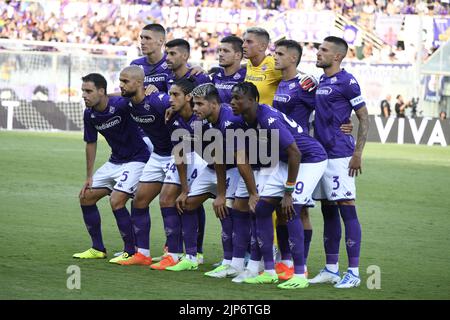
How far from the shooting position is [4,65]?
35.7 metres

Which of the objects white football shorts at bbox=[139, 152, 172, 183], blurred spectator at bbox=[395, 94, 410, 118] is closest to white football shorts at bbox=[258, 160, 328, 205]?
white football shorts at bbox=[139, 152, 172, 183]

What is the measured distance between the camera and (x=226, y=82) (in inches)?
425

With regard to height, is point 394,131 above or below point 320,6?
below

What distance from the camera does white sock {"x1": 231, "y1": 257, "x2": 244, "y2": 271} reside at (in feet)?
32.2

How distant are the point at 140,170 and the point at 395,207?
24.6ft

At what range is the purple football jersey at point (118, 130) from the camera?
429 inches

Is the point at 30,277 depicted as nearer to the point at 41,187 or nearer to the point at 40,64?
the point at 41,187

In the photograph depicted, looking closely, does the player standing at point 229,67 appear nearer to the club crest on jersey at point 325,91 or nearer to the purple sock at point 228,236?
the club crest on jersey at point 325,91

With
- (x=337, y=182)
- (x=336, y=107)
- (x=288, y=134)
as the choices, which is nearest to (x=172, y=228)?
(x=337, y=182)

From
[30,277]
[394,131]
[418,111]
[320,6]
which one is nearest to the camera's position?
[30,277]

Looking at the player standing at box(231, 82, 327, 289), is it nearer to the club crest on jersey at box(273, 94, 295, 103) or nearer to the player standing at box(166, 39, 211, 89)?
the club crest on jersey at box(273, 94, 295, 103)

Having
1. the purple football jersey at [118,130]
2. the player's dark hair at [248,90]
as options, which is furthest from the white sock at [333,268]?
the purple football jersey at [118,130]
